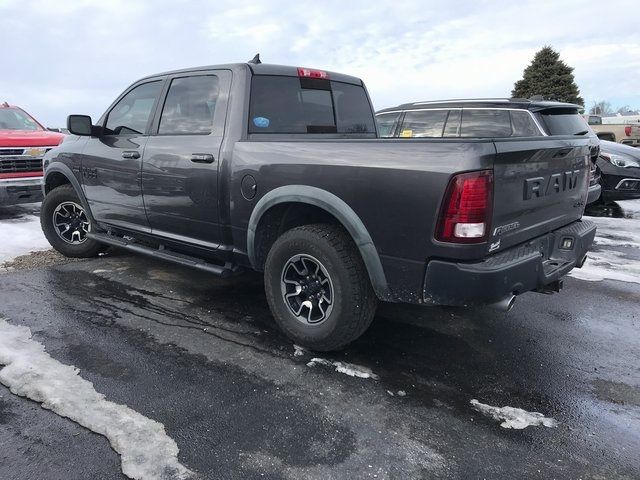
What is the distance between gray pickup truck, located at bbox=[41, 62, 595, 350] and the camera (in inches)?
104

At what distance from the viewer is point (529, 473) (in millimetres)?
2256

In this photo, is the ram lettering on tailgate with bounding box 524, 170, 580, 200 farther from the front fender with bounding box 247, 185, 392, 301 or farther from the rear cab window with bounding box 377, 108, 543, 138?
the rear cab window with bounding box 377, 108, 543, 138

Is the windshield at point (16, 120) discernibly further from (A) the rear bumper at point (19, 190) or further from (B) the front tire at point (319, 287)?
(B) the front tire at point (319, 287)

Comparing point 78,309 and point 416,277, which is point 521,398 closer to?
point 416,277

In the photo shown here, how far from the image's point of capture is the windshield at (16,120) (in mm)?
8926

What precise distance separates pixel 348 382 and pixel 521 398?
1.02 m

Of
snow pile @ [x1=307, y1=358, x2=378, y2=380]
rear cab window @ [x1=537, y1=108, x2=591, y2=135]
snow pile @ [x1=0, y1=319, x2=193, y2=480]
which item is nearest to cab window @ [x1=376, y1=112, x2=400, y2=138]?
rear cab window @ [x1=537, y1=108, x2=591, y2=135]

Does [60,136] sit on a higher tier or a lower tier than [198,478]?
higher

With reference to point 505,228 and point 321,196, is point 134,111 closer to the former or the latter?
point 321,196

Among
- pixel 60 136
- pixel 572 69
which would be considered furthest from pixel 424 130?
pixel 572 69

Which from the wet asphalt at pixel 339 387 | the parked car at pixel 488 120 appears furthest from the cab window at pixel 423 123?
the wet asphalt at pixel 339 387

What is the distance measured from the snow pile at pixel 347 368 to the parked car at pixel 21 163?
696 cm

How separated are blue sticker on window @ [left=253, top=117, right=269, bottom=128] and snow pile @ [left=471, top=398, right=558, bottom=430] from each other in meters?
2.44

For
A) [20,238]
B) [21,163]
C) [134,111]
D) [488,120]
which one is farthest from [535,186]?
[21,163]
